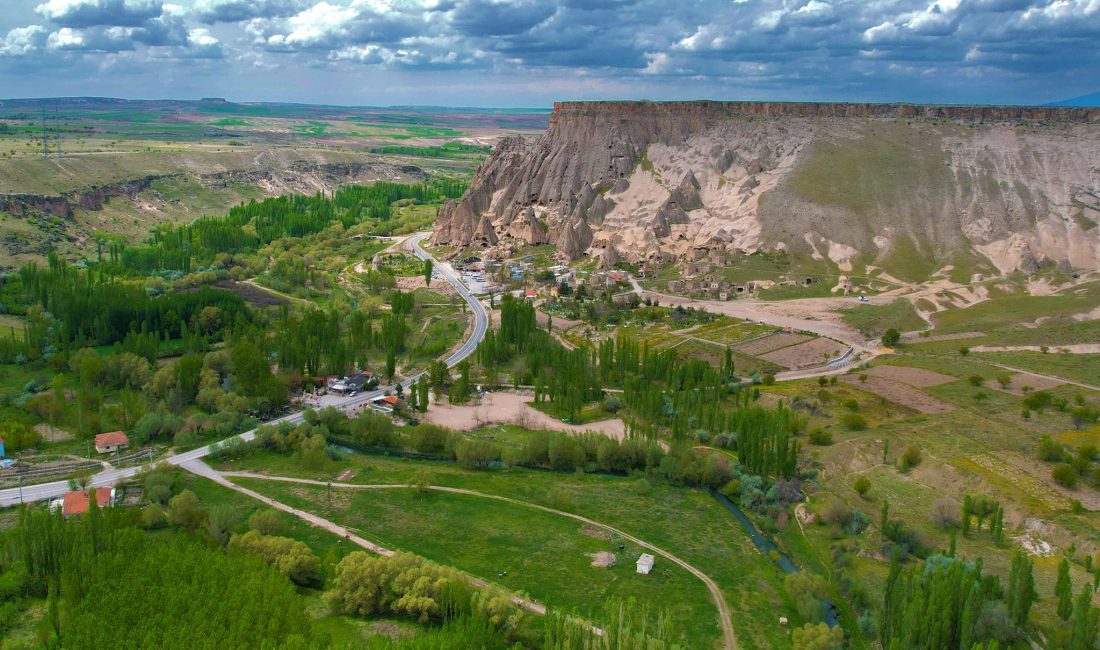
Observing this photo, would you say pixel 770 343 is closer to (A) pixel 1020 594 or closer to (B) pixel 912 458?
(B) pixel 912 458

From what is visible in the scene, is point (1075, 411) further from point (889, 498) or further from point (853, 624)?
point (853, 624)

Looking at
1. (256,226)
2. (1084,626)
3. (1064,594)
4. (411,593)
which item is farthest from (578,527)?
(256,226)

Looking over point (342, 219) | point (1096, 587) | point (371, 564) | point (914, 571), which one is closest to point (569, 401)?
point (371, 564)

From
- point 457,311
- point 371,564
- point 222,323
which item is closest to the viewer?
point 371,564

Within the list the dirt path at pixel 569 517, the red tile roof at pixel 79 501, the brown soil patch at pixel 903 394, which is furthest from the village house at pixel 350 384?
the brown soil patch at pixel 903 394

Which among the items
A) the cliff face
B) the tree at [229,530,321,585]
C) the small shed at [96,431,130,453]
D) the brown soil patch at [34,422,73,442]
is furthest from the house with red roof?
the cliff face

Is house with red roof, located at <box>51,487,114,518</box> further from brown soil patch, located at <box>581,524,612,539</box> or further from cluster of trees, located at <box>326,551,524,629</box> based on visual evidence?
brown soil patch, located at <box>581,524,612,539</box>

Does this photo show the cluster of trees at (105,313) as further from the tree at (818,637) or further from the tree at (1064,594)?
the tree at (1064,594)

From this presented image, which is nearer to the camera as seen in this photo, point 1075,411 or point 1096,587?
point 1096,587
